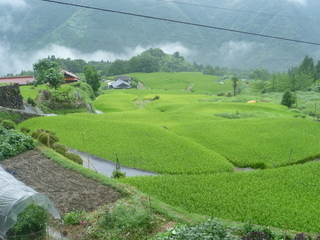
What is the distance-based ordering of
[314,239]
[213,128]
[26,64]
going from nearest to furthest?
1. [314,239]
2. [213,128]
3. [26,64]

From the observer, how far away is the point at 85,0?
190000mm

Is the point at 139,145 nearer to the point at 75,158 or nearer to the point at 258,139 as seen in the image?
the point at 75,158

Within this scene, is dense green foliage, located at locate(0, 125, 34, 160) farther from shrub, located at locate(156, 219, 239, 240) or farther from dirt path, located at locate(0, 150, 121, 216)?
shrub, located at locate(156, 219, 239, 240)

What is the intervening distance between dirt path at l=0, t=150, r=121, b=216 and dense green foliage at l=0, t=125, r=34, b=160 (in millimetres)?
401

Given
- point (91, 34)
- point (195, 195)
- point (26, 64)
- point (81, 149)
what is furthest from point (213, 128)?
point (91, 34)

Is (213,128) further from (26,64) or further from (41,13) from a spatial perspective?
(41,13)

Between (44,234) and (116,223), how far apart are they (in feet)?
5.58

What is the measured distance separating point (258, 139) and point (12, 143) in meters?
13.3

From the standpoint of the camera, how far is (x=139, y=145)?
16.8 metres

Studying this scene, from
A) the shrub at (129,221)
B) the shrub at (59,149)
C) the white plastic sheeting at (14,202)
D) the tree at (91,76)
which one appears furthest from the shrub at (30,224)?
the tree at (91,76)

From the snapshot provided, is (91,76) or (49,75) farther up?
(49,75)

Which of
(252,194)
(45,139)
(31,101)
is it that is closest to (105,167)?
(45,139)

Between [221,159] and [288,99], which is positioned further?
[288,99]

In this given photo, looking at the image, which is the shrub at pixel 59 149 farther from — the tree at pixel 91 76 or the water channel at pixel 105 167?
the tree at pixel 91 76
